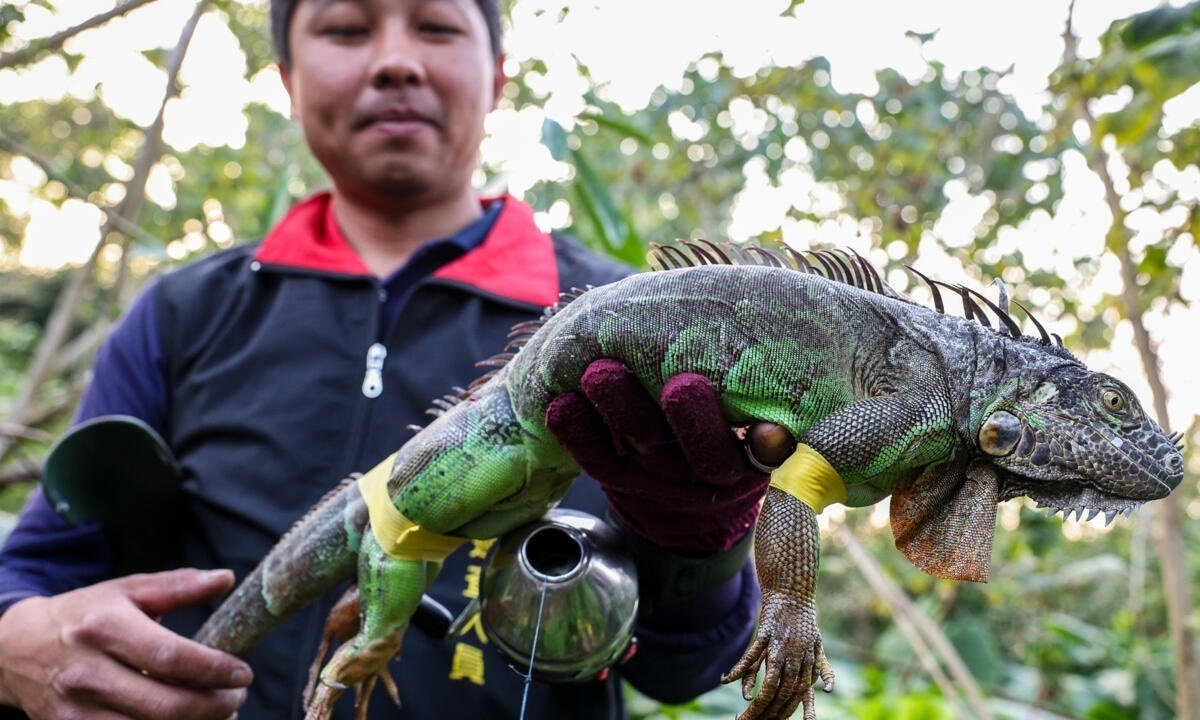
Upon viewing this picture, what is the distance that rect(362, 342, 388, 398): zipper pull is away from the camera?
265cm

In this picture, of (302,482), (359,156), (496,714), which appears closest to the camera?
(496,714)

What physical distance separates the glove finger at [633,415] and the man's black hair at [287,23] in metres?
1.84

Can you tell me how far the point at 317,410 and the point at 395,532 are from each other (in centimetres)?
81

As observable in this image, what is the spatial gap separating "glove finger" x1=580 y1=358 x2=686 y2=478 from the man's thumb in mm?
1189

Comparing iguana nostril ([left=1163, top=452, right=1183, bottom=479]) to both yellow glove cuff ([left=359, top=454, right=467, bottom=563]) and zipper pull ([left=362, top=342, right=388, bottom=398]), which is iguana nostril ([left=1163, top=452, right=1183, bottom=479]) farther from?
zipper pull ([left=362, top=342, right=388, bottom=398])

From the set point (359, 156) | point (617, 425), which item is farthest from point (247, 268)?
point (617, 425)

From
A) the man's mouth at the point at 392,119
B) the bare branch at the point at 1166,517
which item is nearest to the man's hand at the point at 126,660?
the man's mouth at the point at 392,119

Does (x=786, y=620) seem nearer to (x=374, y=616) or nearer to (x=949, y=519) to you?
(x=949, y=519)

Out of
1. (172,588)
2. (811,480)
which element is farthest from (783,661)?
(172,588)

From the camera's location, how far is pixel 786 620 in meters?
→ 1.48

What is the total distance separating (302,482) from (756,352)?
59.9 inches

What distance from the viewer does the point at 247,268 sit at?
3.07 metres

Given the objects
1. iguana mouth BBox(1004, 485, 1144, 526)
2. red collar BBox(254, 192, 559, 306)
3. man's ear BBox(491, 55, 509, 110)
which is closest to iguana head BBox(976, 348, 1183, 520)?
iguana mouth BBox(1004, 485, 1144, 526)

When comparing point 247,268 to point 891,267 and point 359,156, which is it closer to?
point 359,156
